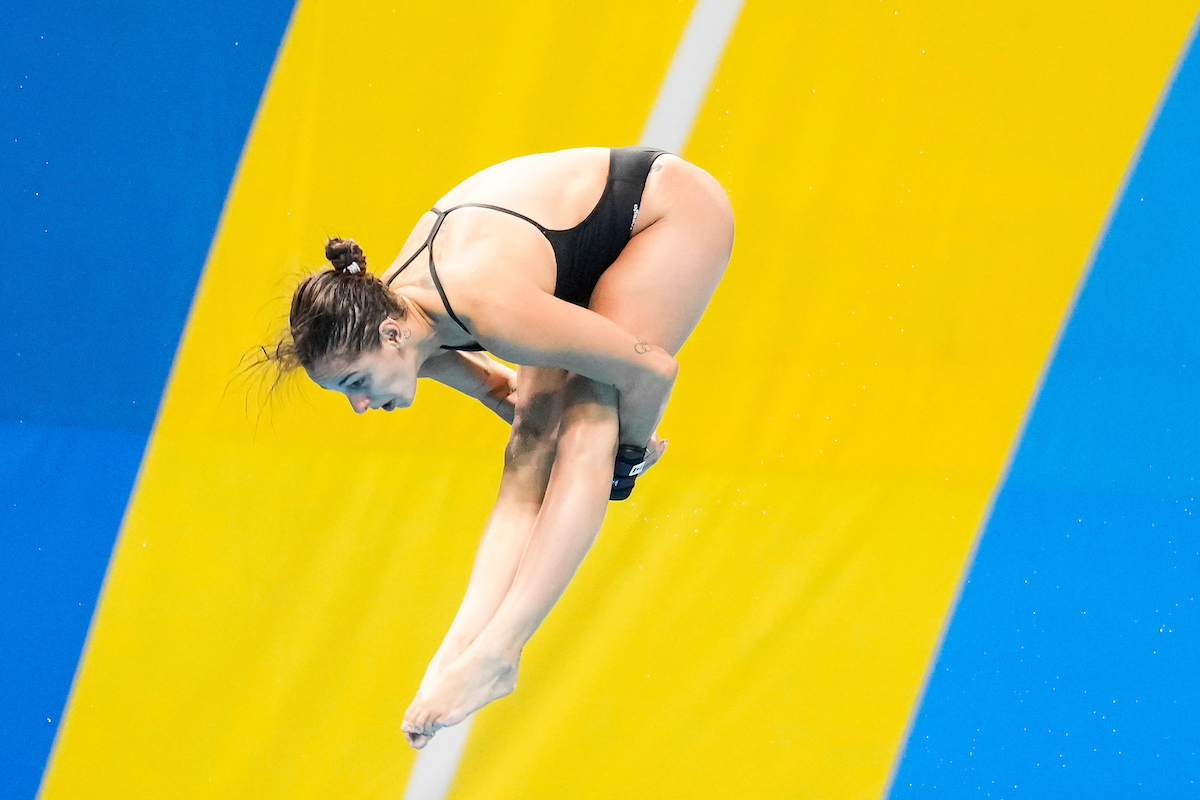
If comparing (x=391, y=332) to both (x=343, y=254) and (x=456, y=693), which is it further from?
(x=456, y=693)

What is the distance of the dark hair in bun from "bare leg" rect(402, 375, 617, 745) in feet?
1.08

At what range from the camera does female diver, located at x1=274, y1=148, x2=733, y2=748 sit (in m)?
1.64

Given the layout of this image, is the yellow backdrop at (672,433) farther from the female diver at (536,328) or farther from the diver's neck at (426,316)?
the diver's neck at (426,316)

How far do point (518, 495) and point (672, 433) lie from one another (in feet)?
3.71

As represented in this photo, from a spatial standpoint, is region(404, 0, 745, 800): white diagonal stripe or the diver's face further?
region(404, 0, 745, 800): white diagonal stripe

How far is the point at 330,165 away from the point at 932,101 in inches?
57.9

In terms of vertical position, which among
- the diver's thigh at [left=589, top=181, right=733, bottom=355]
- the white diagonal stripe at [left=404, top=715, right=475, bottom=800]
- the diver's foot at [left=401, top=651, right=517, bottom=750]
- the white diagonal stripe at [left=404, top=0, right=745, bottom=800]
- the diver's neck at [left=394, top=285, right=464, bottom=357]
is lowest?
the white diagonal stripe at [left=404, top=715, right=475, bottom=800]

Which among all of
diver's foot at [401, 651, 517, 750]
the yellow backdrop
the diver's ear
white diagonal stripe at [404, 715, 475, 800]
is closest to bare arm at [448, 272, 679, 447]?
the diver's ear

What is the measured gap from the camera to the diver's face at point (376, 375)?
166 cm

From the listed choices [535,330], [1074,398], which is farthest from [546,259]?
[1074,398]

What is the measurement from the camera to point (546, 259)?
171 cm

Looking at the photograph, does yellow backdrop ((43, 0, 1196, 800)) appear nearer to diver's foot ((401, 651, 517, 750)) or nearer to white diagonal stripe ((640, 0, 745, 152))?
white diagonal stripe ((640, 0, 745, 152))

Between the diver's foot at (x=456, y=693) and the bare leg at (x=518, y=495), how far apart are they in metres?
0.10

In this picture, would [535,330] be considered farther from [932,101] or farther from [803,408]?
[932,101]
